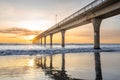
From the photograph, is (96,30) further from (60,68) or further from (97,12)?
(60,68)

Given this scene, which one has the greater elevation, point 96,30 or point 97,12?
point 97,12

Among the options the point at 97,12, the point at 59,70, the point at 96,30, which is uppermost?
the point at 97,12

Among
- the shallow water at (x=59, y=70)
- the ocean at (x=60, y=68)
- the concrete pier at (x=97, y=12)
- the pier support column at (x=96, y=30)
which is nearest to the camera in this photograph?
the shallow water at (x=59, y=70)

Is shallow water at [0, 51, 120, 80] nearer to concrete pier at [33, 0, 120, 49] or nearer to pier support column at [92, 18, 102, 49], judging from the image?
concrete pier at [33, 0, 120, 49]

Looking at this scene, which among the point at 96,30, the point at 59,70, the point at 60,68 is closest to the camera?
the point at 59,70

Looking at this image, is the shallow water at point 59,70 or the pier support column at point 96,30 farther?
the pier support column at point 96,30

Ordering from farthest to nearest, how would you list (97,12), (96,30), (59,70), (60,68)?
(96,30) → (97,12) → (60,68) → (59,70)

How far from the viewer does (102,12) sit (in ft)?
138

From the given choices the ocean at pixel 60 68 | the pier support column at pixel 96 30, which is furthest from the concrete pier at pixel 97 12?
the ocean at pixel 60 68

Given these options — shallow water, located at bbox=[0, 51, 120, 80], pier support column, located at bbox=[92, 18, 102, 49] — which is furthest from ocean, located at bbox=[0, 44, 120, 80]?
pier support column, located at bbox=[92, 18, 102, 49]

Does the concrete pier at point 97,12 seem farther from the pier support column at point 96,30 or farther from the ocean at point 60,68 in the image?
the ocean at point 60,68

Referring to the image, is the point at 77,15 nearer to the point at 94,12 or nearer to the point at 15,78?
the point at 94,12

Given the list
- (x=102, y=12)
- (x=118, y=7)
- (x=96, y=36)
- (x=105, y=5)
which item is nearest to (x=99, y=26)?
(x=96, y=36)

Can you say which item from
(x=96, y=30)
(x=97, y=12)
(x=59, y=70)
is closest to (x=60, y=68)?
(x=59, y=70)
